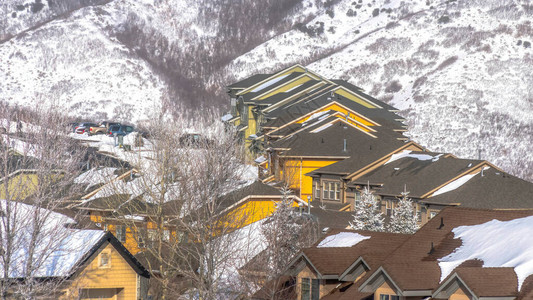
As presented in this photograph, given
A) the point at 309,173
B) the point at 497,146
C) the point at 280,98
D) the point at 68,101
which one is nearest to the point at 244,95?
the point at 280,98

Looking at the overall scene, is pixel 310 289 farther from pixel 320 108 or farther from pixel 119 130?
pixel 119 130

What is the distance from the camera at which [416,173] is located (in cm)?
5778

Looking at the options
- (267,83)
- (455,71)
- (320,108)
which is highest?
(455,71)

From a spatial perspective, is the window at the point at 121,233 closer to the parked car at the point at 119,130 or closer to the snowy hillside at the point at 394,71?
the parked car at the point at 119,130

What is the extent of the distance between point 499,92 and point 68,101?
220 ft

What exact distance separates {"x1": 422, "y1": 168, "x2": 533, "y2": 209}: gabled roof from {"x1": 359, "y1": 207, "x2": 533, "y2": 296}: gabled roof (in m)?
20.4

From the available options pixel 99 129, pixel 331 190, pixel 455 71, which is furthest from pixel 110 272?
pixel 455 71

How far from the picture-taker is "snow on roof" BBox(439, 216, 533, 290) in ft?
81.1

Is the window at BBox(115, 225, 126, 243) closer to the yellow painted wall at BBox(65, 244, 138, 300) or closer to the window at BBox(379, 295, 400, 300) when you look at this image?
the yellow painted wall at BBox(65, 244, 138, 300)

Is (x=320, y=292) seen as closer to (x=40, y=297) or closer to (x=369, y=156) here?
(x=40, y=297)

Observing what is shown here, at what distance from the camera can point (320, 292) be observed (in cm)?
Result: 3006

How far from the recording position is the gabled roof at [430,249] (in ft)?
84.2

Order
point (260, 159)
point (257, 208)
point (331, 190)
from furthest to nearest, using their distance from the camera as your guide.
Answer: point (260, 159), point (331, 190), point (257, 208)

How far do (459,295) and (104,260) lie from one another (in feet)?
63.5
